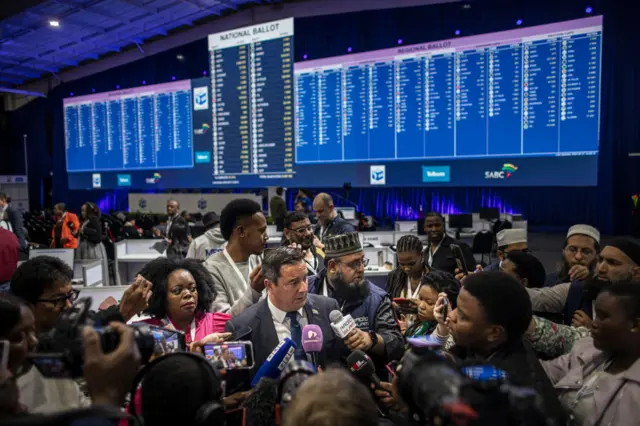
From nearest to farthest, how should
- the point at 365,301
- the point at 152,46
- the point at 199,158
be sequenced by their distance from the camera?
the point at 365,301 < the point at 199,158 < the point at 152,46

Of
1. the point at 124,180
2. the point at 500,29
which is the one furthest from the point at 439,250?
the point at 124,180

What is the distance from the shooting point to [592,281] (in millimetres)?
2285

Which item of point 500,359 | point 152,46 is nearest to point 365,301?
point 500,359

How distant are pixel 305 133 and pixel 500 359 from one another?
8828mm

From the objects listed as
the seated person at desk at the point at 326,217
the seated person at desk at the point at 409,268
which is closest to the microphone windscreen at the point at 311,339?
the seated person at desk at the point at 409,268

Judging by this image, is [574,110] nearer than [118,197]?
Yes

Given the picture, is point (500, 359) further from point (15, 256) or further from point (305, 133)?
point (305, 133)

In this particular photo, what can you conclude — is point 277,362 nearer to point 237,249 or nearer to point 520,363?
point 520,363

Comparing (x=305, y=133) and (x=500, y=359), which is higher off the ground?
(x=305, y=133)

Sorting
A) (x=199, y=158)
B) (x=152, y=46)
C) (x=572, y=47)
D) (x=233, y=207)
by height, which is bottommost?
(x=233, y=207)

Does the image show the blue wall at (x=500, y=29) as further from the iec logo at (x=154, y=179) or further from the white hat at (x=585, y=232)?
the white hat at (x=585, y=232)

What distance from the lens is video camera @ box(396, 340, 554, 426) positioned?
734 millimetres

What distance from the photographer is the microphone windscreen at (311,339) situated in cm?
190

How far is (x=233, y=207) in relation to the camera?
287 cm
